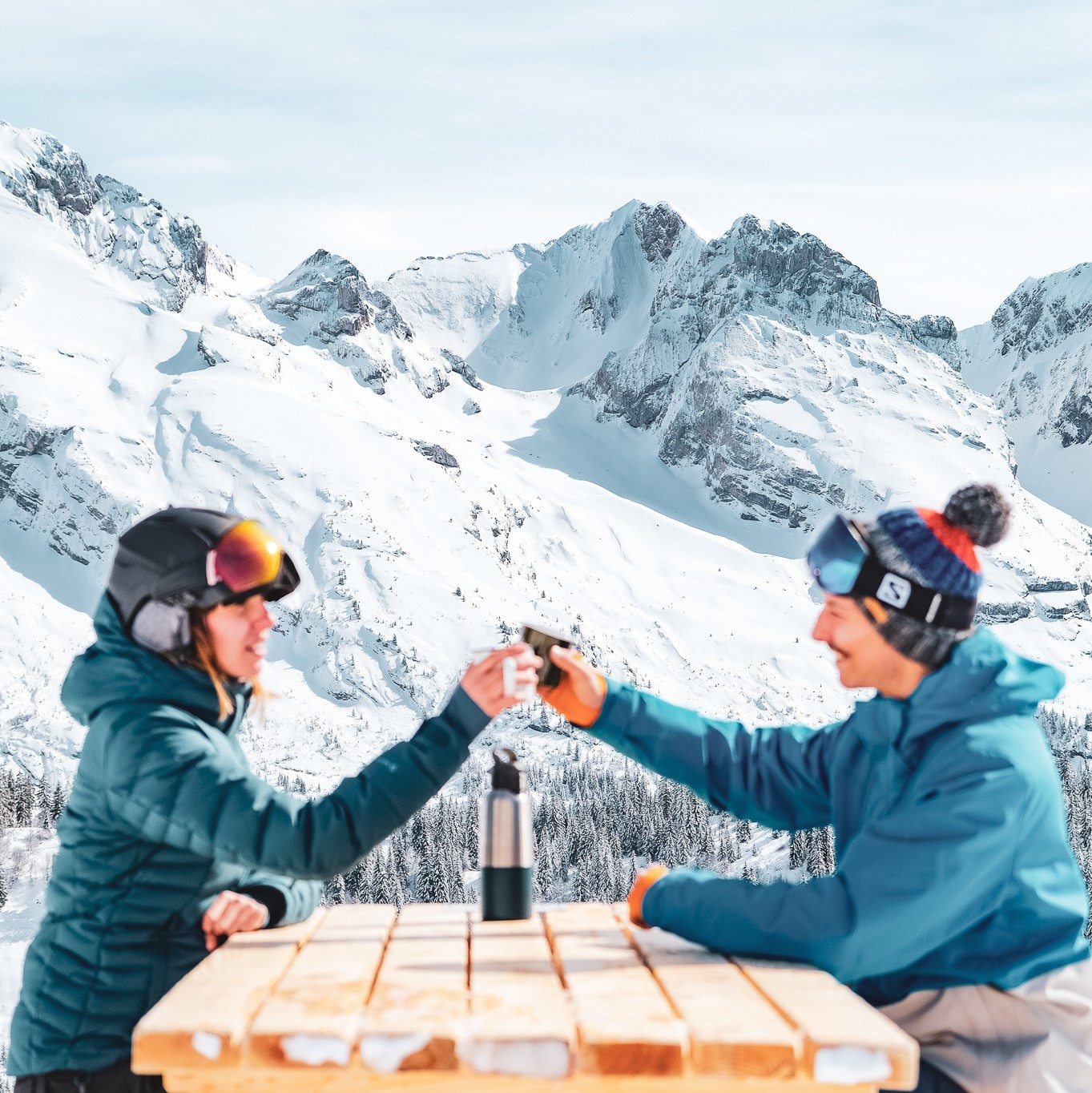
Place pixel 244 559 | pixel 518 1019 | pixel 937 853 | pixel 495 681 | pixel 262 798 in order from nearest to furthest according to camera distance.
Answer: pixel 518 1019 → pixel 937 853 → pixel 262 798 → pixel 495 681 → pixel 244 559

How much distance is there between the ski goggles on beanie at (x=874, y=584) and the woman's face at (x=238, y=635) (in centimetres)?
224

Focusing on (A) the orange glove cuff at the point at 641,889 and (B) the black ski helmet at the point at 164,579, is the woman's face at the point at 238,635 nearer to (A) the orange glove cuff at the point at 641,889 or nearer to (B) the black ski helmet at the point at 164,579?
(B) the black ski helmet at the point at 164,579

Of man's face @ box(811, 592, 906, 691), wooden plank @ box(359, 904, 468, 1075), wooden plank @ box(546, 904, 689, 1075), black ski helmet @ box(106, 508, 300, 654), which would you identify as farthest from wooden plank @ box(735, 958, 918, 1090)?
black ski helmet @ box(106, 508, 300, 654)

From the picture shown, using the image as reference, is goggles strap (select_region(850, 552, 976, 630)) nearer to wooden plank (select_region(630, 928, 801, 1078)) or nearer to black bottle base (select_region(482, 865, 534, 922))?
wooden plank (select_region(630, 928, 801, 1078))

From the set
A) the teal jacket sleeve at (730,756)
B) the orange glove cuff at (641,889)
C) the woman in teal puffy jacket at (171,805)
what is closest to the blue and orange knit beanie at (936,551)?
the teal jacket sleeve at (730,756)

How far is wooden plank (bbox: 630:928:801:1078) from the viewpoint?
2.94 m

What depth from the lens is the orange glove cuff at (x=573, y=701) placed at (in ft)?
18.6

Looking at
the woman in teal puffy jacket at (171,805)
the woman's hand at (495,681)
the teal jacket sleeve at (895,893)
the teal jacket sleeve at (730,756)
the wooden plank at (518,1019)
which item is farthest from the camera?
the teal jacket sleeve at (730,756)

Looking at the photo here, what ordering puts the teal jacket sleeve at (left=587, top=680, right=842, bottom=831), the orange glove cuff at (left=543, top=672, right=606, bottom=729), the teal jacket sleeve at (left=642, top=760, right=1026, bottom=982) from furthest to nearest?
the orange glove cuff at (left=543, top=672, right=606, bottom=729) < the teal jacket sleeve at (left=587, top=680, right=842, bottom=831) < the teal jacket sleeve at (left=642, top=760, right=1026, bottom=982)

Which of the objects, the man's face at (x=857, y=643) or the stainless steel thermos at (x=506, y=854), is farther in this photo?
the man's face at (x=857, y=643)

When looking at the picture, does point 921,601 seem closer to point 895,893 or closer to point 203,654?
point 895,893

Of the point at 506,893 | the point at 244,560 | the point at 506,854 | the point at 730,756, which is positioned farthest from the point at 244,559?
the point at 730,756

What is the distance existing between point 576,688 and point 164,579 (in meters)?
2.10

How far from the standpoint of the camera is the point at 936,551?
4.51 meters
